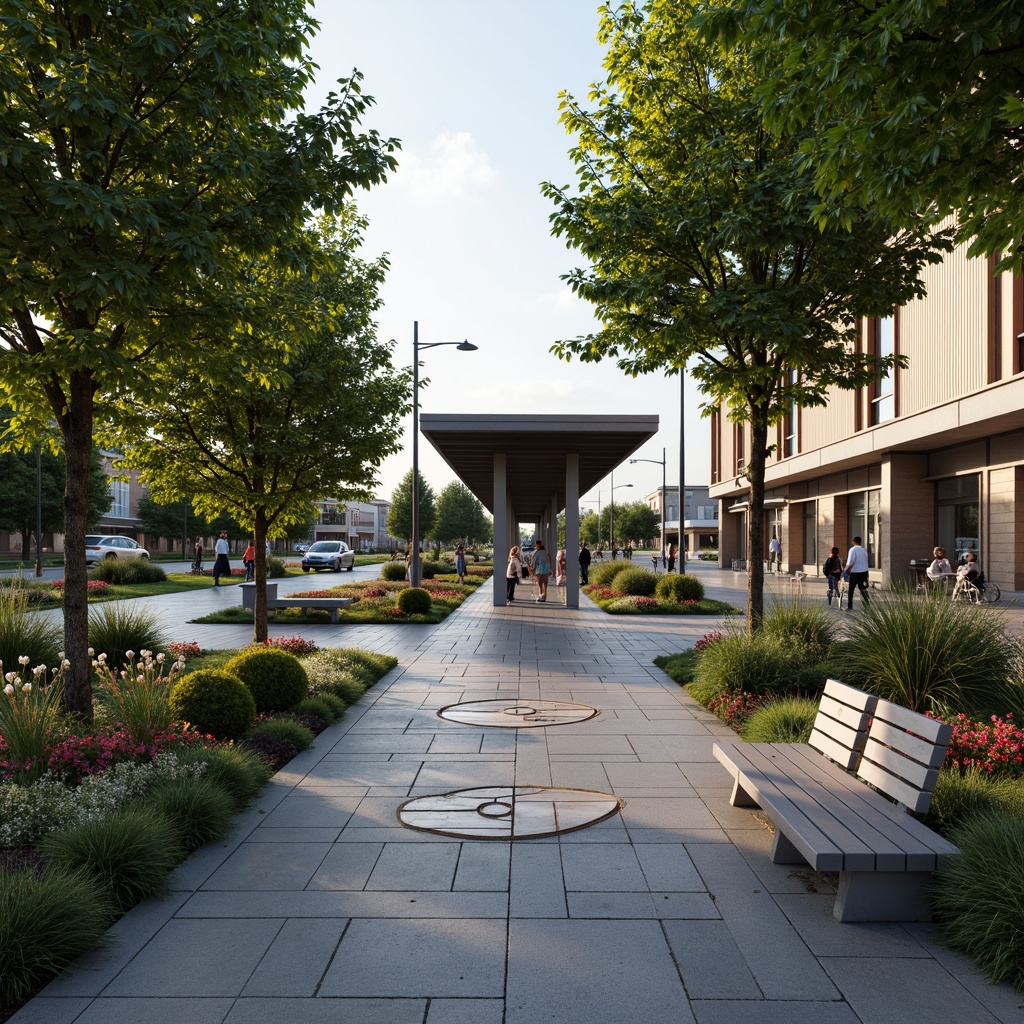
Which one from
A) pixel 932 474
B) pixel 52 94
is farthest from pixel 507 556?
pixel 52 94

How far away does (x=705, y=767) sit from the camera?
254 inches

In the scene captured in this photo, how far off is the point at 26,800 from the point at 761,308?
27.5ft

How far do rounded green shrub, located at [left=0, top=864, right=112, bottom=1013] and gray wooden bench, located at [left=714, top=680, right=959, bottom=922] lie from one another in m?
3.25

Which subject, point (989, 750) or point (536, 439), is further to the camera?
point (536, 439)

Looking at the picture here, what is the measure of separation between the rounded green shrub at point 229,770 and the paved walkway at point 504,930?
13cm

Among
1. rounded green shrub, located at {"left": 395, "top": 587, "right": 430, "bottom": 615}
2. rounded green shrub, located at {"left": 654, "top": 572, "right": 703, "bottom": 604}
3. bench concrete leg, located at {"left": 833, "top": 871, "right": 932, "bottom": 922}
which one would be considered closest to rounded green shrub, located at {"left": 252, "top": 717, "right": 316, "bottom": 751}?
bench concrete leg, located at {"left": 833, "top": 871, "right": 932, "bottom": 922}

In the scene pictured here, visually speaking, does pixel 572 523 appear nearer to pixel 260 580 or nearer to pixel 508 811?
pixel 260 580

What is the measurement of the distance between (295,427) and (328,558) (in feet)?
114

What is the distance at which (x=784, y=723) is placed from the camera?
21.2ft

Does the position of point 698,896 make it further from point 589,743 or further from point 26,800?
point 26,800

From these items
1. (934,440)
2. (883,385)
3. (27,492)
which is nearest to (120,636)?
(934,440)

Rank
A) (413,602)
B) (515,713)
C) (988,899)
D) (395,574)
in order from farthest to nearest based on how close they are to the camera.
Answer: (395,574), (413,602), (515,713), (988,899)

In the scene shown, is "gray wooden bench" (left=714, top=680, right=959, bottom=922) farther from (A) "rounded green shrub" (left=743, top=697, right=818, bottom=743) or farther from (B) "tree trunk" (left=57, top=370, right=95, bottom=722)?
(B) "tree trunk" (left=57, top=370, right=95, bottom=722)

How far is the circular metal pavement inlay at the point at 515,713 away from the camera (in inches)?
318
